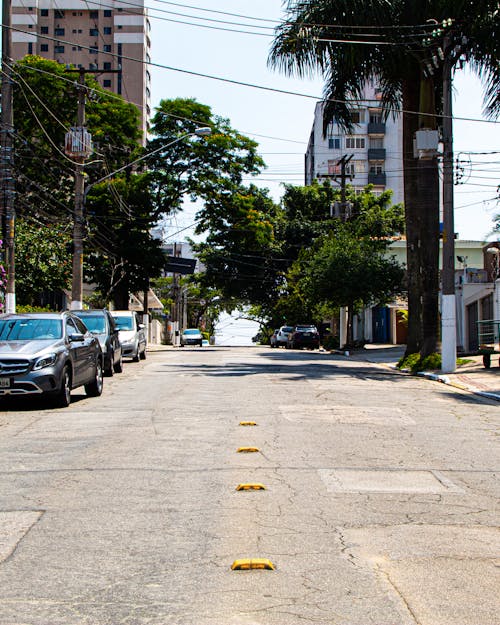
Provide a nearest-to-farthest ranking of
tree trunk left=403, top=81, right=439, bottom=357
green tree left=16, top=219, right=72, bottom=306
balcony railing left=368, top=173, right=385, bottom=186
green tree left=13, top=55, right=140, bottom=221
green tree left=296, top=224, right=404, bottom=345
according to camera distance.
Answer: tree trunk left=403, top=81, right=439, bottom=357, green tree left=16, top=219, right=72, bottom=306, green tree left=296, top=224, right=404, bottom=345, green tree left=13, top=55, right=140, bottom=221, balcony railing left=368, top=173, right=385, bottom=186

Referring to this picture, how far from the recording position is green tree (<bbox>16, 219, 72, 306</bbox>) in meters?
36.1

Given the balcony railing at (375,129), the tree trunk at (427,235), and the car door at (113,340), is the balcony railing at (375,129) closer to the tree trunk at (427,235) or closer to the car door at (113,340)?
the tree trunk at (427,235)

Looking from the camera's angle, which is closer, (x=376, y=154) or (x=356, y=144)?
(x=376, y=154)

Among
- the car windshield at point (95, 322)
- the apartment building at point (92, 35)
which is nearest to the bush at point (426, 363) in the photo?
the car windshield at point (95, 322)

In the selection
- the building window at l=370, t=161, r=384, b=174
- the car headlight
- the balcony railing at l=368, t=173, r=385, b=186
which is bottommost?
the car headlight

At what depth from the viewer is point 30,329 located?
619 inches

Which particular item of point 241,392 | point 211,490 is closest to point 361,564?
point 211,490

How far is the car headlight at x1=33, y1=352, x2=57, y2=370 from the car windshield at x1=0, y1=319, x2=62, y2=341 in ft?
2.79

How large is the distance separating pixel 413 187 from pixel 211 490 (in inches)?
842

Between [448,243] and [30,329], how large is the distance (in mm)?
12927

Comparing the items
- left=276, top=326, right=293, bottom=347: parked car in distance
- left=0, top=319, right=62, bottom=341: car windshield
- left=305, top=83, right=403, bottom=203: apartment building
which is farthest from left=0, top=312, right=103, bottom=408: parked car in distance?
left=305, top=83, right=403, bottom=203: apartment building

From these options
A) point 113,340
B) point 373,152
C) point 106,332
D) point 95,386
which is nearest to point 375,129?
point 373,152

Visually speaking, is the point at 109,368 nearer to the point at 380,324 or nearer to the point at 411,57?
the point at 411,57

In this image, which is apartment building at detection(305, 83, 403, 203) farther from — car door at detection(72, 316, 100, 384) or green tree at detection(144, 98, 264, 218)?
car door at detection(72, 316, 100, 384)
